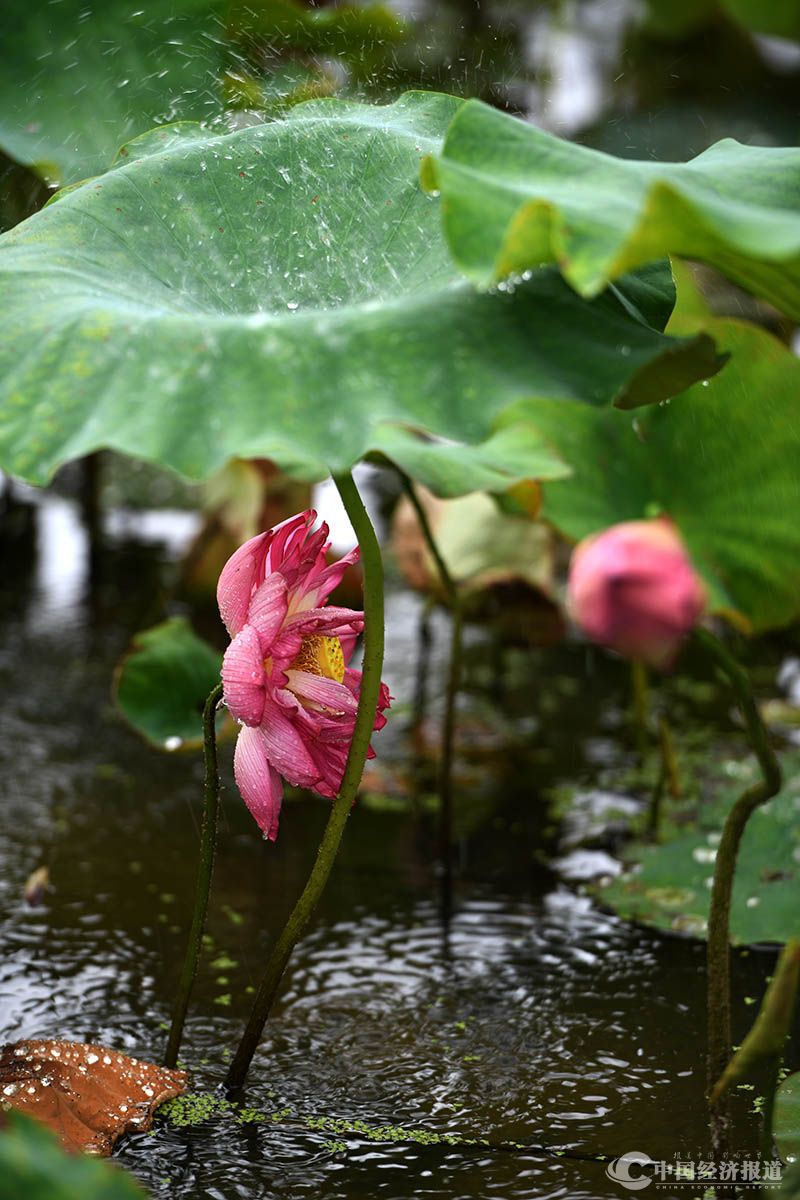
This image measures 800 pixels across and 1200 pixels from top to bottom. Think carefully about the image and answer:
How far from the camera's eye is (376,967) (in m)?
1.21

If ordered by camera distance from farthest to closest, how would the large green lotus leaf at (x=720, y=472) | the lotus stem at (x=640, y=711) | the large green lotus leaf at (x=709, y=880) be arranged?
1. the lotus stem at (x=640, y=711)
2. the large green lotus leaf at (x=709, y=880)
3. the large green lotus leaf at (x=720, y=472)

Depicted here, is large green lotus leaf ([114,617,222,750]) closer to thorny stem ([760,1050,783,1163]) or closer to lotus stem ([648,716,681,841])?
lotus stem ([648,716,681,841])

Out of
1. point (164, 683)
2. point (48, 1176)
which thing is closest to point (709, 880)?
point (164, 683)

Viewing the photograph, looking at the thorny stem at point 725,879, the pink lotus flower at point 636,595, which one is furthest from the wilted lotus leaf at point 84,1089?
the pink lotus flower at point 636,595

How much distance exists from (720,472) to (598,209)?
1.35 ft

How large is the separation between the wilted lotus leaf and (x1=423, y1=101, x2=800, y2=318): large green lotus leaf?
1.92 feet

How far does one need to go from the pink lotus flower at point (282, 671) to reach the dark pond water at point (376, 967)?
24cm

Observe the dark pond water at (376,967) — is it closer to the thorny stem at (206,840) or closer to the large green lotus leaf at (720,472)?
the thorny stem at (206,840)

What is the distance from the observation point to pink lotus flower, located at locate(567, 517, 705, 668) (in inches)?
26.3

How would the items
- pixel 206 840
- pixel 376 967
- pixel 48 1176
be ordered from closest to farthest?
pixel 48 1176, pixel 206 840, pixel 376 967

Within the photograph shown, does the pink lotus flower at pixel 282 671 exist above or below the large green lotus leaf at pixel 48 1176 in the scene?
below

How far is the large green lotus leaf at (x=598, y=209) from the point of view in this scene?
66cm

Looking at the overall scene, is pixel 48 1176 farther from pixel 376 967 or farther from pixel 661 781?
pixel 661 781

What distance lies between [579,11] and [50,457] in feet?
13.8
